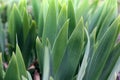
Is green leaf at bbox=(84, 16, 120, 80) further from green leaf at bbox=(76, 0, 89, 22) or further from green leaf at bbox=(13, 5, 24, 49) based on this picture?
green leaf at bbox=(13, 5, 24, 49)

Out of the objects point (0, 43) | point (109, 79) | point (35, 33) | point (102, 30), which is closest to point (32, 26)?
point (35, 33)

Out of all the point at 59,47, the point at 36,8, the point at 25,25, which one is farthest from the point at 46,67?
the point at 36,8

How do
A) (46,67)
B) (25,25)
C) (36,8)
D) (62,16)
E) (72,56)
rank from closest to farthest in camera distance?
(46,67) → (72,56) → (62,16) → (25,25) → (36,8)

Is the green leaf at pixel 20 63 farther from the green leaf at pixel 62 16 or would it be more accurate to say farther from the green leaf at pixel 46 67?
the green leaf at pixel 62 16

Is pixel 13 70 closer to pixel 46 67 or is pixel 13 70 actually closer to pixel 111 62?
pixel 46 67

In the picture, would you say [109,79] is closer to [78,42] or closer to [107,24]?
[78,42]

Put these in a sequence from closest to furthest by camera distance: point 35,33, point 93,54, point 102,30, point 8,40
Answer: point 93,54, point 102,30, point 35,33, point 8,40

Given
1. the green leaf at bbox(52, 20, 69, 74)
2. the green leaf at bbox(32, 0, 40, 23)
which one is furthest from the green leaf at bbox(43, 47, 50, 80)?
the green leaf at bbox(32, 0, 40, 23)
